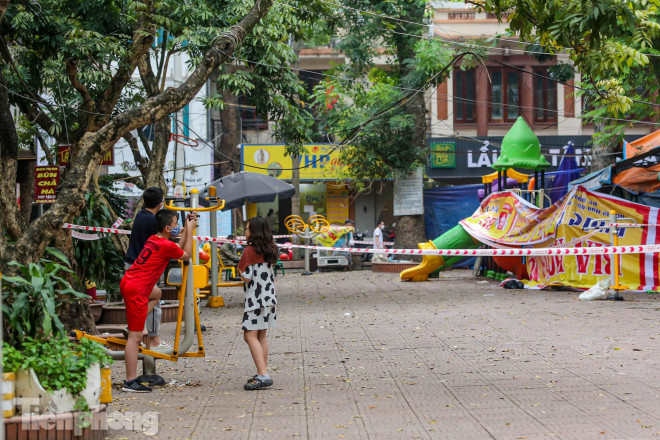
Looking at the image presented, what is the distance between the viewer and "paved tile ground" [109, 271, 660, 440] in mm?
5746

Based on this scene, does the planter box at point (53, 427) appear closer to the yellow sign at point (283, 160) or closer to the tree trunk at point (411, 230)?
the tree trunk at point (411, 230)

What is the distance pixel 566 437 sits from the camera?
17.5ft

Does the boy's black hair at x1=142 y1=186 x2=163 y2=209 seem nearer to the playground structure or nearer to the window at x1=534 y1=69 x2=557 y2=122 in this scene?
the playground structure

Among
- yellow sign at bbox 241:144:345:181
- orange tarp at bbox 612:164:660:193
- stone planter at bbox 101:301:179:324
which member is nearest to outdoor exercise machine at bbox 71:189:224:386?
stone planter at bbox 101:301:179:324

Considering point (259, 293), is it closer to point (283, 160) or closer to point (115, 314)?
point (115, 314)

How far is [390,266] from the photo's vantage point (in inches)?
944

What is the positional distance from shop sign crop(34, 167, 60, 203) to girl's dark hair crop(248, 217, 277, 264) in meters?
7.28

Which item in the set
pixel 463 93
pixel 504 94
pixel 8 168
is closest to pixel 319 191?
pixel 463 93

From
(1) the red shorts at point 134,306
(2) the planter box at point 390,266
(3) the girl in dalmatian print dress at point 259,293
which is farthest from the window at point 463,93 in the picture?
(1) the red shorts at point 134,306

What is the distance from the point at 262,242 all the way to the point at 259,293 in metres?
0.48

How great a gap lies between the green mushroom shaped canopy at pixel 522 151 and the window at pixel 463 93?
13.5m

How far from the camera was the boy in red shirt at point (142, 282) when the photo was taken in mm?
7066

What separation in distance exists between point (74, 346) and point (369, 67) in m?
20.9

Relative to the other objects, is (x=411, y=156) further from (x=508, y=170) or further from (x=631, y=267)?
(x=631, y=267)
